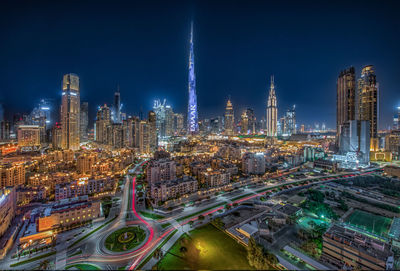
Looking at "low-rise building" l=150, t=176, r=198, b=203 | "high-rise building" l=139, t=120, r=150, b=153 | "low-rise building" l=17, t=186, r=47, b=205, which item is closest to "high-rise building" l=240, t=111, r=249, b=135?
"high-rise building" l=139, t=120, r=150, b=153

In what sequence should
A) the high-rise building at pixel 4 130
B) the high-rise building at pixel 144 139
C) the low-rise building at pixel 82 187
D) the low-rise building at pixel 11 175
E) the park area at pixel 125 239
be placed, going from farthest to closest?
the high-rise building at pixel 4 130 → the high-rise building at pixel 144 139 → the low-rise building at pixel 11 175 → the low-rise building at pixel 82 187 → the park area at pixel 125 239

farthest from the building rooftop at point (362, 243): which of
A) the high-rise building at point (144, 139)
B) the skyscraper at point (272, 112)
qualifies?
the skyscraper at point (272, 112)

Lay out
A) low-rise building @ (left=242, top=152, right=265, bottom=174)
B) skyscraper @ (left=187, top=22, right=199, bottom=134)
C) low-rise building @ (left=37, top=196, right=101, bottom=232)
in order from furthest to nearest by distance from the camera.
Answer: skyscraper @ (left=187, top=22, right=199, bottom=134), low-rise building @ (left=242, top=152, right=265, bottom=174), low-rise building @ (left=37, top=196, right=101, bottom=232)

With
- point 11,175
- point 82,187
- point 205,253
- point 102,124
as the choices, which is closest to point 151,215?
point 205,253

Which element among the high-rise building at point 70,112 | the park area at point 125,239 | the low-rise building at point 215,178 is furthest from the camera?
the high-rise building at point 70,112

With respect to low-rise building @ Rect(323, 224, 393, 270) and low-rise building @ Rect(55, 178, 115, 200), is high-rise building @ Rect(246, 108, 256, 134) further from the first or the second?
low-rise building @ Rect(323, 224, 393, 270)

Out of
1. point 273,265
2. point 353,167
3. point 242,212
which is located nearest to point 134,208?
point 242,212

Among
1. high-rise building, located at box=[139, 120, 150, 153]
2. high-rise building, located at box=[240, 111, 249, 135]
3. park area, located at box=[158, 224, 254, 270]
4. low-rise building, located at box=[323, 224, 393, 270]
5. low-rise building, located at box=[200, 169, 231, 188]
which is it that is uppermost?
high-rise building, located at box=[240, 111, 249, 135]

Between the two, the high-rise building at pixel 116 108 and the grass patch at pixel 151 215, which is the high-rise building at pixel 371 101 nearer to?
the grass patch at pixel 151 215
